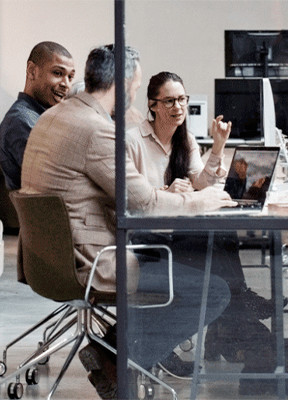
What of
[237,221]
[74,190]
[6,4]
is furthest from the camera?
[6,4]

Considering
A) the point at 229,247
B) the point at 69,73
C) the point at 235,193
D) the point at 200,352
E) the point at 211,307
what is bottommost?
the point at 200,352

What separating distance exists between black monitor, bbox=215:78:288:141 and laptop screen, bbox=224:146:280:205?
2.0 inches

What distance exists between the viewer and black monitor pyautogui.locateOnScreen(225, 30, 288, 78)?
2.22 meters

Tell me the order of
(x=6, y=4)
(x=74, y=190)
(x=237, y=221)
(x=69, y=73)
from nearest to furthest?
(x=237, y=221), (x=74, y=190), (x=69, y=73), (x=6, y=4)

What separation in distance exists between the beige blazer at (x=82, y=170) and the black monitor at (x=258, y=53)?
46 centimetres

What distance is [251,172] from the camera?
2.39 m

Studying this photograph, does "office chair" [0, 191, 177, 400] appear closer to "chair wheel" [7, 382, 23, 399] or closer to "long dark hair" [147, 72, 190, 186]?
"chair wheel" [7, 382, 23, 399]

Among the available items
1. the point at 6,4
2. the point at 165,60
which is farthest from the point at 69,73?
the point at 6,4

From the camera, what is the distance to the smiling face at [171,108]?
2336 mm

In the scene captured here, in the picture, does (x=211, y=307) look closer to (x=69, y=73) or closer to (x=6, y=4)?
(x=69, y=73)

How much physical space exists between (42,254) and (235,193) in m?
0.71

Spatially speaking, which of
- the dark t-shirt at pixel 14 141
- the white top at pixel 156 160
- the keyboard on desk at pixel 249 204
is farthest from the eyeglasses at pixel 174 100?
the dark t-shirt at pixel 14 141

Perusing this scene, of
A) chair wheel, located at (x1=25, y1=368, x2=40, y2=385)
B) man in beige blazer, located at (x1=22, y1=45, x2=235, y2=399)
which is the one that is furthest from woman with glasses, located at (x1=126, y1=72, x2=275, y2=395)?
chair wheel, located at (x1=25, y1=368, x2=40, y2=385)

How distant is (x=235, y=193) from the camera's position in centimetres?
232
